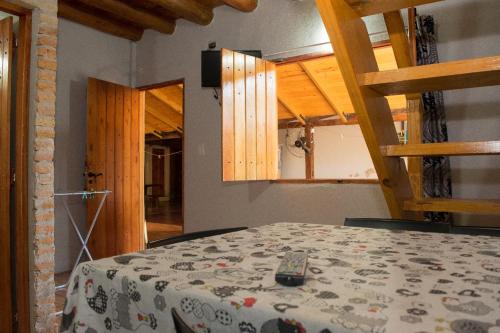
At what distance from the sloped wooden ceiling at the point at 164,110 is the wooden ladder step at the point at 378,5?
4.12 meters

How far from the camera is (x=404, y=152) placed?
1562 mm

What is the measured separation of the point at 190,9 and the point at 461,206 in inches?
112

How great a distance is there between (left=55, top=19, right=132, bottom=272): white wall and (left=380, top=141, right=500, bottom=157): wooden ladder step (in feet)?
10.7

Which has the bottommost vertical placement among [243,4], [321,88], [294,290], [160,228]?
[160,228]

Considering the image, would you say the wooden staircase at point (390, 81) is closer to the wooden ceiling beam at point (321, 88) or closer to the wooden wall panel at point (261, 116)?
the wooden wall panel at point (261, 116)

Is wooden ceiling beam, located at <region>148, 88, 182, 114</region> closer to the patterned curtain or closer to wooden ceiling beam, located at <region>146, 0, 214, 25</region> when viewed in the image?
wooden ceiling beam, located at <region>146, 0, 214, 25</region>

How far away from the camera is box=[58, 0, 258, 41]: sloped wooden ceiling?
130 inches

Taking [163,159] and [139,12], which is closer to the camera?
[139,12]

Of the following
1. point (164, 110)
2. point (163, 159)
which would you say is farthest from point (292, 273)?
point (163, 159)

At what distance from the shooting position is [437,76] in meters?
1.31

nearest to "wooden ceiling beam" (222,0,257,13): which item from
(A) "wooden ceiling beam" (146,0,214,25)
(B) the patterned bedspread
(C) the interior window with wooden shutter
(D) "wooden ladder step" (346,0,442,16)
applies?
(A) "wooden ceiling beam" (146,0,214,25)

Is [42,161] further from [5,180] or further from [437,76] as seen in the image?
[437,76]

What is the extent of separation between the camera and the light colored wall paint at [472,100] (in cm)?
237

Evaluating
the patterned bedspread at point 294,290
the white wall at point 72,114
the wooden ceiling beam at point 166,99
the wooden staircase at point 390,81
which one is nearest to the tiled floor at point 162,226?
Result: the white wall at point 72,114
